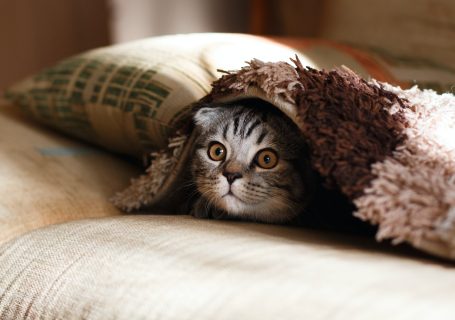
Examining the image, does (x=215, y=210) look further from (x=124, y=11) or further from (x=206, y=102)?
(x=124, y=11)

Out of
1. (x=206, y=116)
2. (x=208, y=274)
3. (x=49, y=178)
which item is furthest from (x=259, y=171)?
(x=49, y=178)

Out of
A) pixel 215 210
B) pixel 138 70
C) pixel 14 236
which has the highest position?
pixel 138 70

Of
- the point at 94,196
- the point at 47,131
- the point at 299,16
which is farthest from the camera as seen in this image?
the point at 299,16

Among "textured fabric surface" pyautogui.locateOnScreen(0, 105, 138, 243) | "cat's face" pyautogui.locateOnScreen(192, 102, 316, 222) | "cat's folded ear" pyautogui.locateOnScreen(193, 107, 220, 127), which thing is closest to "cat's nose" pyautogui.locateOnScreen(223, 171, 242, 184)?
"cat's face" pyautogui.locateOnScreen(192, 102, 316, 222)

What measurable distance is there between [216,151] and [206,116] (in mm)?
59

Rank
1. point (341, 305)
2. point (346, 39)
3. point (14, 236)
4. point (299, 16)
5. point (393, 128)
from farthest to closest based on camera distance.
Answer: point (299, 16) < point (346, 39) < point (14, 236) < point (393, 128) < point (341, 305)

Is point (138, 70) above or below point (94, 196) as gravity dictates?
above

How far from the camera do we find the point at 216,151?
1.04 metres

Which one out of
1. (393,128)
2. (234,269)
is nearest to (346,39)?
(393,128)

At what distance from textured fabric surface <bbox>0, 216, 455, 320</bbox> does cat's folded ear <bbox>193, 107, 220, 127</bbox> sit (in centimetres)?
17

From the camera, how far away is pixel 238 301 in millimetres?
636

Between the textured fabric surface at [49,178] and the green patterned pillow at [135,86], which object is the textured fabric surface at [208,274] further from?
the green patterned pillow at [135,86]

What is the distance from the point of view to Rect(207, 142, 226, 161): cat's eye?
3.39ft

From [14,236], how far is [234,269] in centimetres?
46
